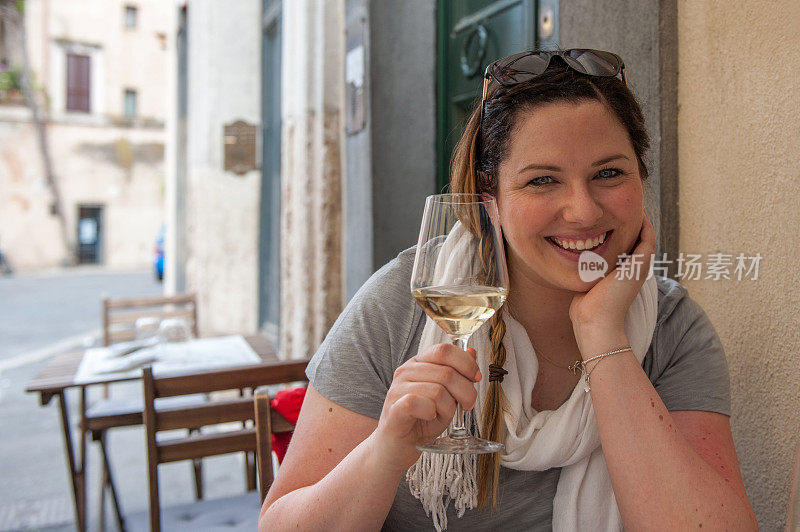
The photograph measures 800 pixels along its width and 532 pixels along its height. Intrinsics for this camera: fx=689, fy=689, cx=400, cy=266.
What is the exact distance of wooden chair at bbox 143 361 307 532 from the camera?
2.04 metres

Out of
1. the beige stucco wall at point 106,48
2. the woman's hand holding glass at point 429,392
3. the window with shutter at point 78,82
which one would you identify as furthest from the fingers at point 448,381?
the window with shutter at point 78,82

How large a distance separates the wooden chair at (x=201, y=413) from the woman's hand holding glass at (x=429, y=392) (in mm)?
1115

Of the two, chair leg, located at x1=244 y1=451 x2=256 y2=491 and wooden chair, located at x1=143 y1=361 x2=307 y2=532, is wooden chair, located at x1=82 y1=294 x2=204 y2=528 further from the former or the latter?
wooden chair, located at x1=143 y1=361 x2=307 y2=532

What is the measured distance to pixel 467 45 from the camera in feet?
10.9

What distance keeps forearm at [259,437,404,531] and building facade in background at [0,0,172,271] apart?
2340 cm

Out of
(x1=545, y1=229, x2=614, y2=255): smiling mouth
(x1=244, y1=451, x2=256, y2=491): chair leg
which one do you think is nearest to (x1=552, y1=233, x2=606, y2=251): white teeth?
(x1=545, y1=229, x2=614, y2=255): smiling mouth

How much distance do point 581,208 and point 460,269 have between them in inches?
14.3

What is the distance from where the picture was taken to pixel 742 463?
72.0 inches

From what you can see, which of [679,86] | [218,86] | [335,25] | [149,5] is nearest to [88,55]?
[149,5]

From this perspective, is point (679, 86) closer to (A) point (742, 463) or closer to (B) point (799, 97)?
(B) point (799, 97)

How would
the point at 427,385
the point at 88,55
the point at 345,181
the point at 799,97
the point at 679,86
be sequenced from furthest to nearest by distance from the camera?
1. the point at 88,55
2. the point at 345,181
3. the point at 679,86
4. the point at 799,97
5. the point at 427,385

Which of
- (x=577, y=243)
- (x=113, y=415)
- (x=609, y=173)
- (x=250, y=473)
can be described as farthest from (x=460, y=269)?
(x=250, y=473)

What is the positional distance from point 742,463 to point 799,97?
95cm

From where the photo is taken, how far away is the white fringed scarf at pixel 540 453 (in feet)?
4.42
